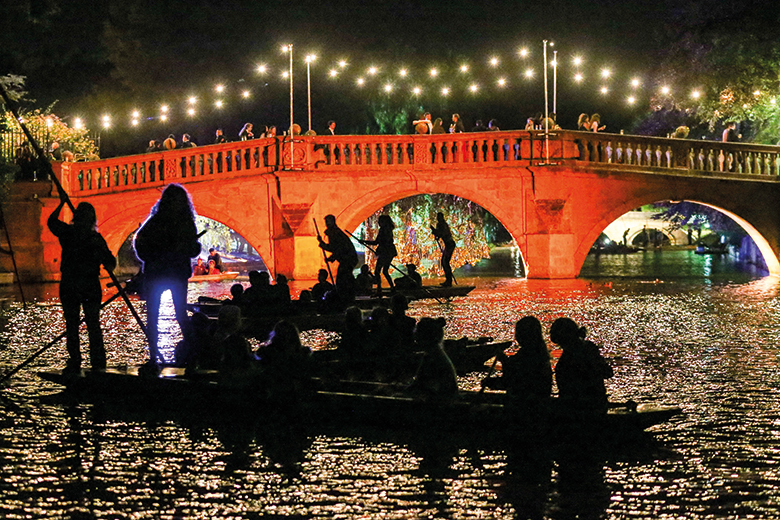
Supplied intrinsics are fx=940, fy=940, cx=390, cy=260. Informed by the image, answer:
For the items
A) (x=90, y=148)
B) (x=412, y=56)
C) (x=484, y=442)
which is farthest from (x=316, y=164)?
(x=484, y=442)

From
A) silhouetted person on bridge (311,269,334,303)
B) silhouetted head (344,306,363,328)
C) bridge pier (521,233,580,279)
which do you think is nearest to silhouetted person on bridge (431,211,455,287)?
bridge pier (521,233,580,279)

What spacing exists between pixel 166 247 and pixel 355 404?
9.46 ft

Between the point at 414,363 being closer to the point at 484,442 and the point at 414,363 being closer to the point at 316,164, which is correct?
the point at 484,442

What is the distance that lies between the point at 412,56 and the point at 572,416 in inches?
1078

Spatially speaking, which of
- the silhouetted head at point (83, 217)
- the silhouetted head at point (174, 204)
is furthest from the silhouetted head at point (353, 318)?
the silhouetted head at point (83, 217)

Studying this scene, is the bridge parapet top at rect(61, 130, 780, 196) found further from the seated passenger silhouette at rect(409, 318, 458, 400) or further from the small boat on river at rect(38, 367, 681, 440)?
the seated passenger silhouette at rect(409, 318, 458, 400)

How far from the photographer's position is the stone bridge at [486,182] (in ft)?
86.0

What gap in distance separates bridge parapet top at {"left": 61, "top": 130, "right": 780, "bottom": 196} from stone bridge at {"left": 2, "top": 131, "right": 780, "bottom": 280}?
0.03 meters

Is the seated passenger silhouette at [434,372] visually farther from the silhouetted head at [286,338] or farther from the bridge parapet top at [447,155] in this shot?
the bridge parapet top at [447,155]

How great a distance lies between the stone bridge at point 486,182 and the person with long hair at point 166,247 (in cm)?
1709

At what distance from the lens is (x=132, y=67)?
A: 4197 centimetres

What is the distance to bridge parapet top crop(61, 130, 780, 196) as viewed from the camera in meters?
26.2

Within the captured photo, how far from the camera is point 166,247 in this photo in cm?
933

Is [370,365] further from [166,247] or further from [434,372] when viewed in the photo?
[166,247]
